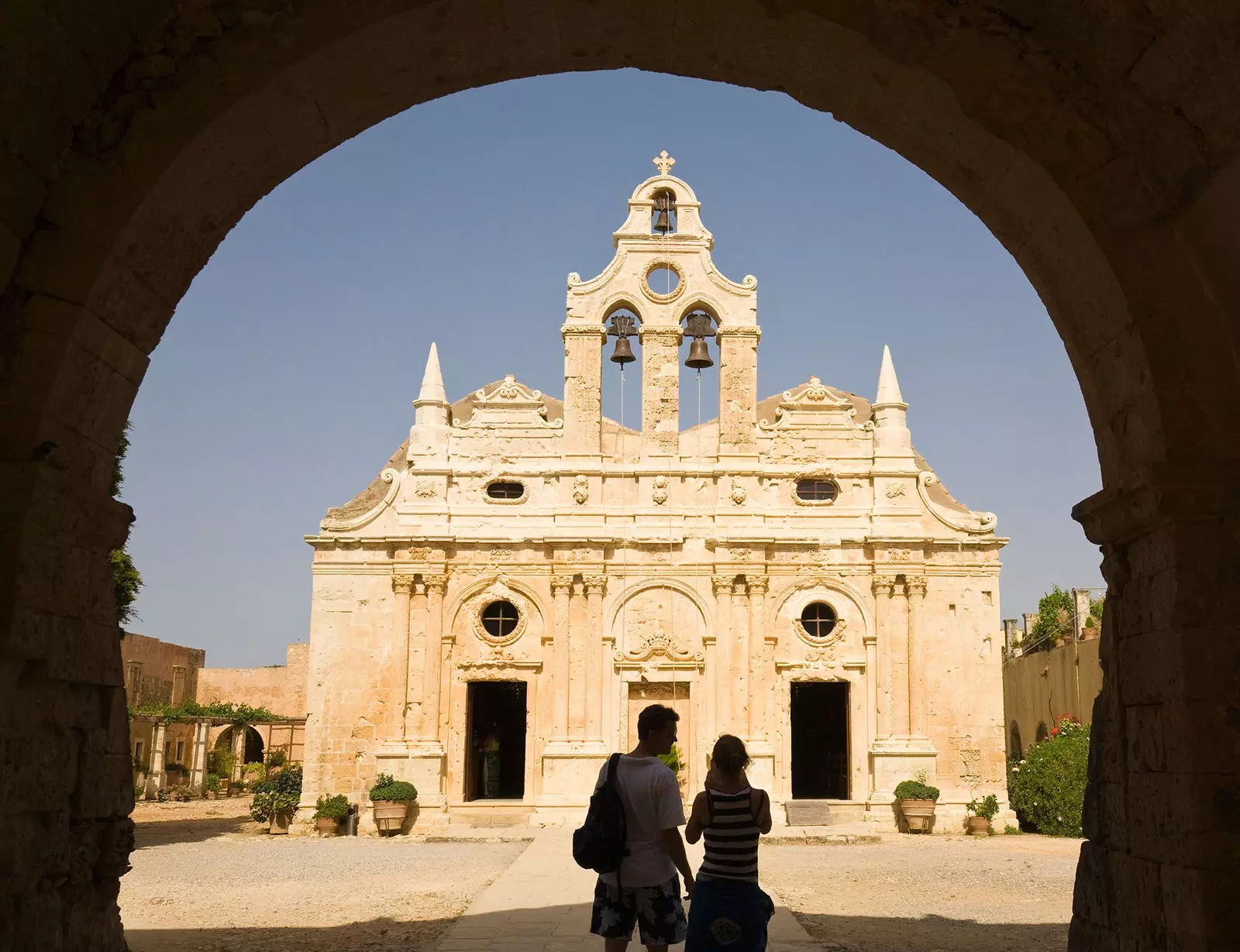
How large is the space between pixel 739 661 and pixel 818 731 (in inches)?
195

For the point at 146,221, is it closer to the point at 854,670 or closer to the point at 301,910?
the point at 301,910

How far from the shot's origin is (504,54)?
17.2ft

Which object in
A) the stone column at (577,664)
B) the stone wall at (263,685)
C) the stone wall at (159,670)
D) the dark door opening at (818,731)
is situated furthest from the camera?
the stone wall at (263,685)

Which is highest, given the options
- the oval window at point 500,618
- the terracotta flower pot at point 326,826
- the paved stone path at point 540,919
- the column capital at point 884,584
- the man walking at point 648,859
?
the column capital at point 884,584

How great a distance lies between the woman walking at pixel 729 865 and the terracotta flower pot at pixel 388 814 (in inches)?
671

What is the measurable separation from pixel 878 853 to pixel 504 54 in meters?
15.4

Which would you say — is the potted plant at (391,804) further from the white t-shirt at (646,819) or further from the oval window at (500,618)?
the white t-shirt at (646,819)

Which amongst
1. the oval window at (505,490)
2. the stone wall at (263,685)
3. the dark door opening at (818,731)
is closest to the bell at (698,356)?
the oval window at (505,490)

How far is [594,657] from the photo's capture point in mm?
22328

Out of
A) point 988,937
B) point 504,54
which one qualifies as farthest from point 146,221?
point 988,937

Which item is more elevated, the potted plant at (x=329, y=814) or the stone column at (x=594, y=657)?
the stone column at (x=594, y=657)

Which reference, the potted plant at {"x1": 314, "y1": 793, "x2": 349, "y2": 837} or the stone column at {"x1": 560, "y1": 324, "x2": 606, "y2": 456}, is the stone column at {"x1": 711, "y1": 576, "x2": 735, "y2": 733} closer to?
the stone column at {"x1": 560, "y1": 324, "x2": 606, "y2": 456}

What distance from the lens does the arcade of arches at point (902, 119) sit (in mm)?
4234

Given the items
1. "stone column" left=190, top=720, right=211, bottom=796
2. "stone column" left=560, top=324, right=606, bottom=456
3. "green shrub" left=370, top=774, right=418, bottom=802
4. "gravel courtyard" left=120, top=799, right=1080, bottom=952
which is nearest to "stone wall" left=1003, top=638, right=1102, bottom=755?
"gravel courtyard" left=120, top=799, right=1080, bottom=952
